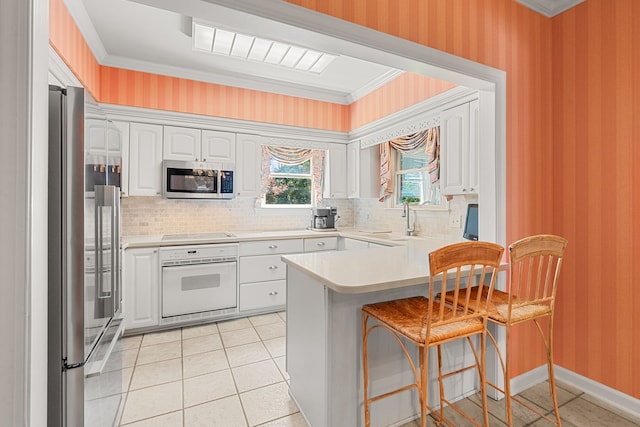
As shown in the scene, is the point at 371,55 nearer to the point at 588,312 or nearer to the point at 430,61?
the point at 430,61

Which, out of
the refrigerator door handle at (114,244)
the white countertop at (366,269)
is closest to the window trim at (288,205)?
the white countertop at (366,269)

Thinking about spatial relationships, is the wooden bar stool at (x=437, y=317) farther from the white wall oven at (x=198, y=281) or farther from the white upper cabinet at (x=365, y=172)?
the white upper cabinet at (x=365, y=172)

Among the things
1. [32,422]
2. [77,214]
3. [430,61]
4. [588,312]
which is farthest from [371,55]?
[588,312]

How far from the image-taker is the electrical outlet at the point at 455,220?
10.2 feet

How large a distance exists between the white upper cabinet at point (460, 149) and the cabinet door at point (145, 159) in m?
3.03

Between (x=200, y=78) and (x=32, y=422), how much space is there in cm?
354

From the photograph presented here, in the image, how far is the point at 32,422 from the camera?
886 mm

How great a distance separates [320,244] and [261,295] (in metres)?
0.94

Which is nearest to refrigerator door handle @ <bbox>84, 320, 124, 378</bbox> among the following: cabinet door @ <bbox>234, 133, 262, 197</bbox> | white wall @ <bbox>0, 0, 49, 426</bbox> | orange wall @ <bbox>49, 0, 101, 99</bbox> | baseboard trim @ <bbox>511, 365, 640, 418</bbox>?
white wall @ <bbox>0, 0, 49, 426</bbox>

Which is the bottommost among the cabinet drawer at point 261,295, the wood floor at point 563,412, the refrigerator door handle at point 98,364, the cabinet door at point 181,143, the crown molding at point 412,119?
the wood floor at point 563,412

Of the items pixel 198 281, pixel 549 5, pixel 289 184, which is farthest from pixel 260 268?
pixel 549 5

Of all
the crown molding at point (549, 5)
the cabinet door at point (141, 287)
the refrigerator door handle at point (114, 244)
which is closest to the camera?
the refrigerator door handle at point (114, 244)

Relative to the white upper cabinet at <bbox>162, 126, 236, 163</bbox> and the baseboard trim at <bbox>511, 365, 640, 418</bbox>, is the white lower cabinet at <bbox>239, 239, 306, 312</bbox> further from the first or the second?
the baseboard trim at <bbox>511, 365, 640, 418</bbox>

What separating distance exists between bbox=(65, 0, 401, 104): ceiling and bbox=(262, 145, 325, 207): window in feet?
2.62
